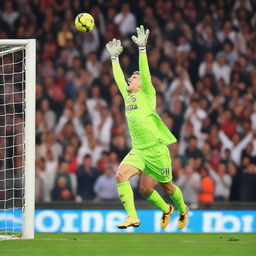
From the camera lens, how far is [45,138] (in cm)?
1764

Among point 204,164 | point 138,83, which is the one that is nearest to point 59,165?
point 204,164

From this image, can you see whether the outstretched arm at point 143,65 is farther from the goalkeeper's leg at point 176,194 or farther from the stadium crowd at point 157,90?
the stadium crowd at point 157,90

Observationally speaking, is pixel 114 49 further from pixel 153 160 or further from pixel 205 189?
pixel 205 189

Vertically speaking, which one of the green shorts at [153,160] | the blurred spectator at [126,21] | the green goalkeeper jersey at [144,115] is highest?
the blurred spectator at [126,21]

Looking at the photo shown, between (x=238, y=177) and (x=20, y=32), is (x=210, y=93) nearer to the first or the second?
(x=238, y=177)

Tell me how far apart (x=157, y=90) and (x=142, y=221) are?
3.76m

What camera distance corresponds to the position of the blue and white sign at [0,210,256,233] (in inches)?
597

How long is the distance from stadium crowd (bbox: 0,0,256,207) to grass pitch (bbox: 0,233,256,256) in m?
3.25

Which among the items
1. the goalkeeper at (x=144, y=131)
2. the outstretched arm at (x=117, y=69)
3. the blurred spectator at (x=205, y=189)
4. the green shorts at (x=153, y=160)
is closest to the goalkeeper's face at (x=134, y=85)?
the goalkeeper at (x=144, y=131)

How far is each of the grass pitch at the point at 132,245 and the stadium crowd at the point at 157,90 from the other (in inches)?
128

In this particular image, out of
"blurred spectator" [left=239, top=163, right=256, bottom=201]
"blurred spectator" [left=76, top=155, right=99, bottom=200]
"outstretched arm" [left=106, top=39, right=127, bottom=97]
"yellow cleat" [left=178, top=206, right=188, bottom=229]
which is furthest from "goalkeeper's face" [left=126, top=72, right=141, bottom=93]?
"blurred spectator" [left=239, top=163, right=256, bottom=201]

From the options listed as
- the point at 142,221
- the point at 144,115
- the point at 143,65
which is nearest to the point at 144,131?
the point at 144,115

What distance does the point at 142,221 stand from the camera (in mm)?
15406

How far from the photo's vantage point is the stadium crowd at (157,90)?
16.6 meters
